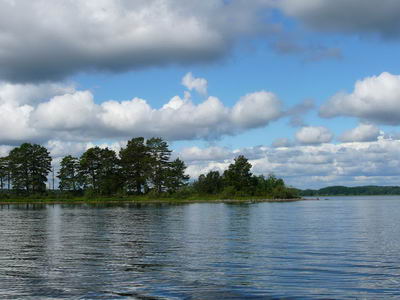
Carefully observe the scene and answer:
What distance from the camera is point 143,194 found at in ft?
637

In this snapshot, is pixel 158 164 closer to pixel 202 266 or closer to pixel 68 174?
pixel 68 174

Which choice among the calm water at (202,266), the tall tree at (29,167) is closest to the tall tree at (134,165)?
the tall tree at (29,167)

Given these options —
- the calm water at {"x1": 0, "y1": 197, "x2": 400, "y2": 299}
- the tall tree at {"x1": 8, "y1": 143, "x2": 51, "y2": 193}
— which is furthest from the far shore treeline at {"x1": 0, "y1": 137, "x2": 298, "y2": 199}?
the calm water at {"x1": 0, "y1": 197, "x2": 400, "y2": 299}

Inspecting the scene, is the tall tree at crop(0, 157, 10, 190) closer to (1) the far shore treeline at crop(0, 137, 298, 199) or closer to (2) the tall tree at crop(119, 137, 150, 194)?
(1) the far shore treeline at crop(0, 137, 298, 199)

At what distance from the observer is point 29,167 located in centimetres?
18900

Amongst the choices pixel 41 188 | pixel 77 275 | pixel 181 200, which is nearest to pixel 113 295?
pixel 77 275

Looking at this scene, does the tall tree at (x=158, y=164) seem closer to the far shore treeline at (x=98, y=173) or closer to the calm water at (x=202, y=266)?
the far shore treeline at (x=98, y=173)

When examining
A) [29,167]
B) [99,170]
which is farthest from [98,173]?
[29,167]

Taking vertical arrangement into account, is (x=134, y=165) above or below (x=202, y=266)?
above

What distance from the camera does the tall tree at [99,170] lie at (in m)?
187

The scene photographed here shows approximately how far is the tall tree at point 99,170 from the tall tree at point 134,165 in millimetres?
3422

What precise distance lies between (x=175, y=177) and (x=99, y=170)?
3189 cm

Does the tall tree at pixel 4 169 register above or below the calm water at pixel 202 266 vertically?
above

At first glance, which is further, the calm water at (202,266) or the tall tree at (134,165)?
the tall tree at (134,165)
